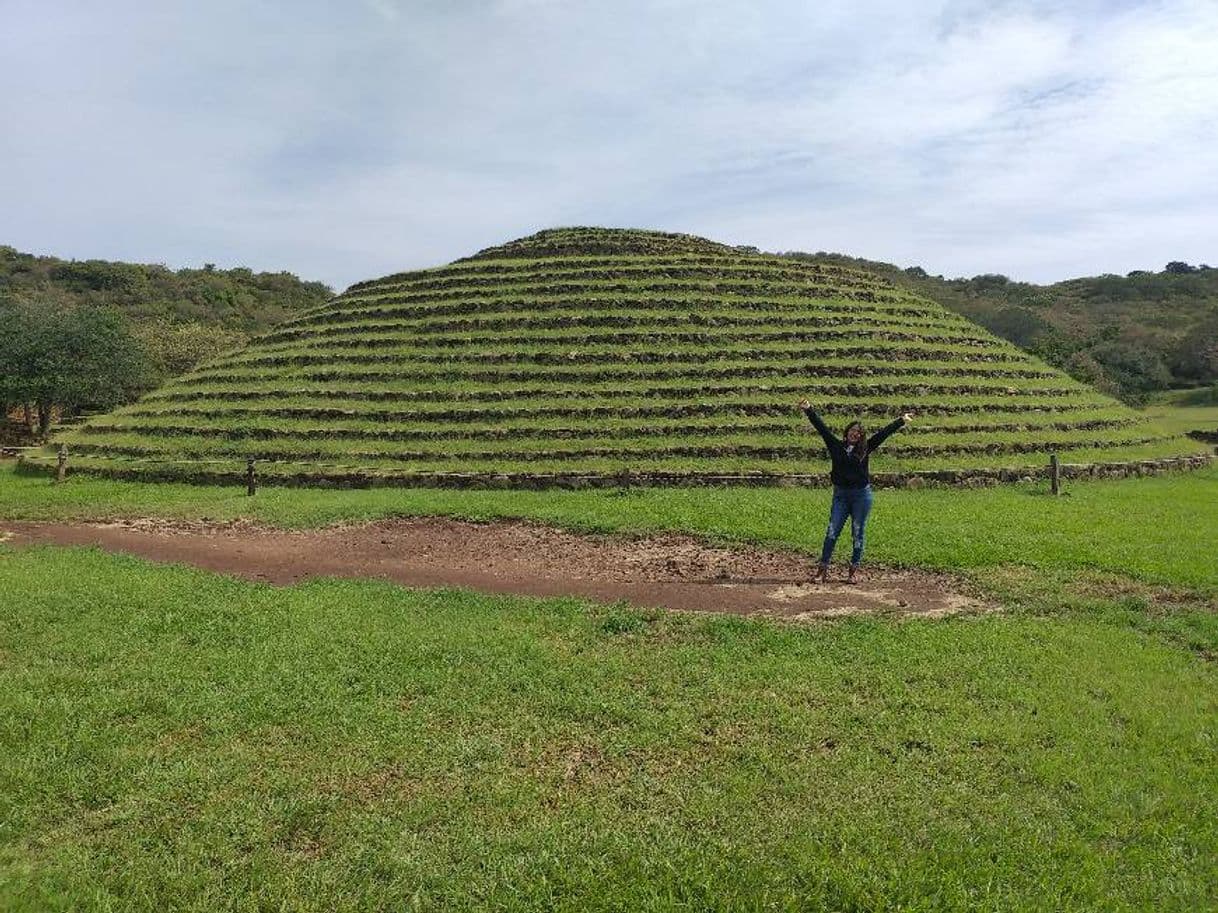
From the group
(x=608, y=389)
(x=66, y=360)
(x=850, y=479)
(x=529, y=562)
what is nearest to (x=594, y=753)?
(x=850, y=479)

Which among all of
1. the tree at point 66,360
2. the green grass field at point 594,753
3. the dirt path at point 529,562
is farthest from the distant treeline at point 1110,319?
the tree at point 66,360

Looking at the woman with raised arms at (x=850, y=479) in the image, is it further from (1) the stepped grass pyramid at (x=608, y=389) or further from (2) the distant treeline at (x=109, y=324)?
(2) the distant treeline at (x=109, y=324)

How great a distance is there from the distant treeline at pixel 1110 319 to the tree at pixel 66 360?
35110 mm

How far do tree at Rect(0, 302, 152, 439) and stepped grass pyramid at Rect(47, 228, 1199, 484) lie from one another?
7.12 meters

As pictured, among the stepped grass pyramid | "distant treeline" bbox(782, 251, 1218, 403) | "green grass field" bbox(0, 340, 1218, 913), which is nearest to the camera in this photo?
"green grass field" bbox(0, 340, 1218, 913)

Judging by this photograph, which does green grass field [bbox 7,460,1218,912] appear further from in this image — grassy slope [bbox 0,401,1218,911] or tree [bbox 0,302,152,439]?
tree [bbox 0,302,152,439]

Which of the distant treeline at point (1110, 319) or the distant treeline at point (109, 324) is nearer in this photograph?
the distant treeline at point (109, 324)

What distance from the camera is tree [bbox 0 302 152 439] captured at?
103 feet

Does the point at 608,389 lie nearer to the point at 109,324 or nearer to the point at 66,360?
the point at 66,360

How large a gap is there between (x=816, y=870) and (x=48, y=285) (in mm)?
90603

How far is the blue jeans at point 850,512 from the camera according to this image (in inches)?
403

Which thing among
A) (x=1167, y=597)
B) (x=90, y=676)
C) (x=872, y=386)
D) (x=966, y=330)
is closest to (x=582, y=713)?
(x=90, y=676)

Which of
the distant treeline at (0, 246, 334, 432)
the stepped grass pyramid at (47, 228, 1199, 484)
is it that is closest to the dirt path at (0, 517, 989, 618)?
the stepped grass pyramid at (47, 228, 1199, 484)

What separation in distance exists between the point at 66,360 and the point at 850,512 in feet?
112
